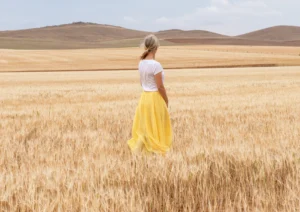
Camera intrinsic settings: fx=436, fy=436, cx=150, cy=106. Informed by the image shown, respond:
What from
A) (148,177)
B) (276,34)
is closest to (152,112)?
(148,177)

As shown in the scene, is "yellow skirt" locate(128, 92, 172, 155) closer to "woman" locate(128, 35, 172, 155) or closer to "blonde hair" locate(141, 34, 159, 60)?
"woman" locate(128, 35, 172, 155)

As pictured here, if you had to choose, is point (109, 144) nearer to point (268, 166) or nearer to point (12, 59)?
point (268, 166)

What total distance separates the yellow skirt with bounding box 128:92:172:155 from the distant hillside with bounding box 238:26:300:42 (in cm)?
15116

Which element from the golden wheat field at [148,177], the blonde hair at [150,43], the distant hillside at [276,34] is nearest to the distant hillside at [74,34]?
the distant hillside at [276,34]

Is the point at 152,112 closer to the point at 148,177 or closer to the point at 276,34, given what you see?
the point at 148,177

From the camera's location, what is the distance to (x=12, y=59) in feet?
171

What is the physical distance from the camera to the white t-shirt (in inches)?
246

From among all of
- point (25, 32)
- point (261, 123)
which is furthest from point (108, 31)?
point (261, 123)

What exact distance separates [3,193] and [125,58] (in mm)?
52873

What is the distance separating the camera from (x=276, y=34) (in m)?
156

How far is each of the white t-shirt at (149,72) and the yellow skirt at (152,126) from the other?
0.34 ft

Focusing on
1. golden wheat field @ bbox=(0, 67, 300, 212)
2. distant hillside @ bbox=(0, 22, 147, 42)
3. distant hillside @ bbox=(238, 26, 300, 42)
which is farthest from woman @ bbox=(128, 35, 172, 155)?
distant hillside @ bbox=(238, 26, 300, 42)

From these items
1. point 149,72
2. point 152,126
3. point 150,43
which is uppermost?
point 150,43

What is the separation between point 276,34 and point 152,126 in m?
159
